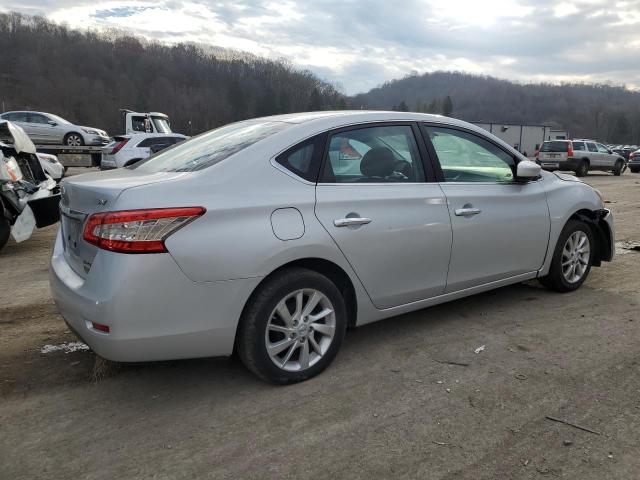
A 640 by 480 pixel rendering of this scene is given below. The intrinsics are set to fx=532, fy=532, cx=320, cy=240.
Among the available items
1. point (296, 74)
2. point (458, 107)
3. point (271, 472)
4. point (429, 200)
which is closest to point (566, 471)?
point (271, 472)

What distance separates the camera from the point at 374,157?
3533 millimetres

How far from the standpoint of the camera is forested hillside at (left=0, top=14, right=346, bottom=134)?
95062 millimetres

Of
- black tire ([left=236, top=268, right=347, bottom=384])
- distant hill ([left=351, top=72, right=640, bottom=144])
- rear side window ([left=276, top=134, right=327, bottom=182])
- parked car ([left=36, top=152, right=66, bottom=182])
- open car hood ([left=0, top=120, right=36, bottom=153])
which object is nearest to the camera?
black tire ([left=236, top=268, right=347, bottom=384])

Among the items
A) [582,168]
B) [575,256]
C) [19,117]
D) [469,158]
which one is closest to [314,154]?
[469,158]

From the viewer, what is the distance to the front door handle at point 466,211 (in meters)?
3.76

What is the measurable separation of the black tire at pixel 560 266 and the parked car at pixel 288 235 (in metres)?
0.42

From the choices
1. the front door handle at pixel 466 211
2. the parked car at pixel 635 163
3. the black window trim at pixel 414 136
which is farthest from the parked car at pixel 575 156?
the black window trim at pixel 414 136

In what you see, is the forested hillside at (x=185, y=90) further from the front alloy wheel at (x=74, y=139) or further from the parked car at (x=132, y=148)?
the parked car at (x=132, y=148)

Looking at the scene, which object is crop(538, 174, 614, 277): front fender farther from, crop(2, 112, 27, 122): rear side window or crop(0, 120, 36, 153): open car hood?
crop(2, 112, 27, 122): rear side window

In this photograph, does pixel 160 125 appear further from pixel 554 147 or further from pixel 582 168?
pixel 582 168

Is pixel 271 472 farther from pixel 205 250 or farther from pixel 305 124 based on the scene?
pixel 305 124

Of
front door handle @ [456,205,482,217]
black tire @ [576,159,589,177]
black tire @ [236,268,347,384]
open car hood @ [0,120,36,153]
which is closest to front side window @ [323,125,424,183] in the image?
front door handle @ [456,205,482,217]

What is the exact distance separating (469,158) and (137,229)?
260cm

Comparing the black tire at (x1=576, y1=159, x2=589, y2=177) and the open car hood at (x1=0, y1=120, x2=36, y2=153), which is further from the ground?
the open car hood at (x1=0, y1=120, x2=36, y2=153)
